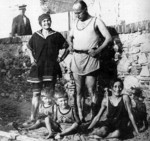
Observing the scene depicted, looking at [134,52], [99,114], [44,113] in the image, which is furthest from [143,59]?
[44,113]

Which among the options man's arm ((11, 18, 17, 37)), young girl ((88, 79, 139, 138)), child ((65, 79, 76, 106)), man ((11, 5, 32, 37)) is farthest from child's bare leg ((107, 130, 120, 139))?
man's arm ((11, 18, 17, 37))

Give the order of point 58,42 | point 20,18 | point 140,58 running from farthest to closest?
point 20,18 → point 58,42 → point 140,58

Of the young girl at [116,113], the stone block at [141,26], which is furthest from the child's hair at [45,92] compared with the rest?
the stone block at [141,26]

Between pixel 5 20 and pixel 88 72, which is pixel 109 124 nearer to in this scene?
pixel 88 72

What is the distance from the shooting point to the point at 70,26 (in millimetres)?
5461

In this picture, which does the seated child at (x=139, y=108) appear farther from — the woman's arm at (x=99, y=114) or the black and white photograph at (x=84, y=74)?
the woman's arm at (x=99, y=114)

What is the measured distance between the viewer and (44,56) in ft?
17.9

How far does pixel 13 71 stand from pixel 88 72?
6.80ft

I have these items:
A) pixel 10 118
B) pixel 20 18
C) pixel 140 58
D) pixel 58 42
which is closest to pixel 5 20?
pixel 20 18

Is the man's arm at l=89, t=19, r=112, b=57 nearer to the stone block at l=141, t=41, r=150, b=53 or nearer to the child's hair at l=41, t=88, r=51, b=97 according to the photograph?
the stone block at l=141, t=41, r=150, b=53

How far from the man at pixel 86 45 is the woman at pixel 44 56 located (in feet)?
1.46

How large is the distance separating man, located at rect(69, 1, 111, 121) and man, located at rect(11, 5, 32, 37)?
1.41 m

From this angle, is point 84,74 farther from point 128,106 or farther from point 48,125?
point 48,125

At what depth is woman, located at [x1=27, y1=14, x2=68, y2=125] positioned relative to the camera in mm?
5430
